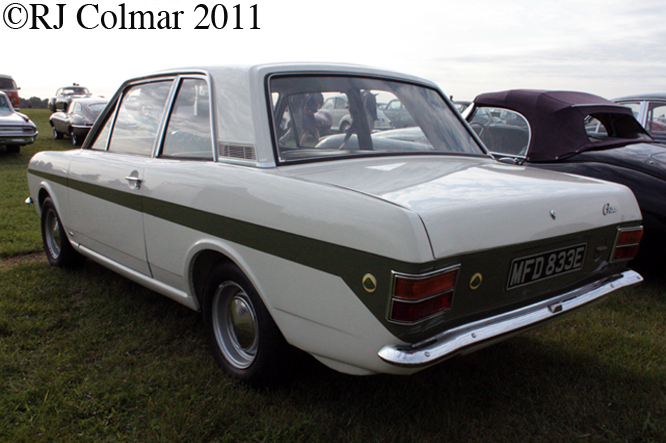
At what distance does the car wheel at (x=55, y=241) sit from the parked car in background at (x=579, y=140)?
3527 mm

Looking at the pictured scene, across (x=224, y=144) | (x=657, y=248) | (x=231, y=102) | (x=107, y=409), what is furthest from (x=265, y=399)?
(x=657, y=248)

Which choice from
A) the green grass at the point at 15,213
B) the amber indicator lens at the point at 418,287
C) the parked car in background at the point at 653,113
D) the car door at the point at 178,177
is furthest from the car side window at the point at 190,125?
the parked car in background at the point at 653,113

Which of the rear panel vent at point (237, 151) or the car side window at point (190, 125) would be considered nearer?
the rear panel vent at point (237, 151)

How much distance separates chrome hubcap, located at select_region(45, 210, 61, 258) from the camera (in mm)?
4437

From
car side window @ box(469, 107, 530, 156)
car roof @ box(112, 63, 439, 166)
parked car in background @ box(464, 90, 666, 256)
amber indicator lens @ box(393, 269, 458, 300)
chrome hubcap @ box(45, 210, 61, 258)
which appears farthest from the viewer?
car side window @ box(469, 107, 530, 156)

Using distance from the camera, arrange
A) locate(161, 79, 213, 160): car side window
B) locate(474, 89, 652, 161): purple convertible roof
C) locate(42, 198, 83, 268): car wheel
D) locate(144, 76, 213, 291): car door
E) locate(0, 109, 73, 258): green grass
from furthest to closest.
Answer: locate(0, 109, 73, 258): green grass
locate(474, 89, 652, 161): purple convertible roof
locate(42, 198, 83, 268): car wheel
locate(161, 79, 213, 160): car side window
locate(144, 76, 213, 291): car door

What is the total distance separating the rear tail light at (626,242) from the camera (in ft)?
8.25

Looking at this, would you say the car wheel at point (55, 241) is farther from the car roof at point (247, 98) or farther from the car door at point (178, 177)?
the car roof at point (247, 98)

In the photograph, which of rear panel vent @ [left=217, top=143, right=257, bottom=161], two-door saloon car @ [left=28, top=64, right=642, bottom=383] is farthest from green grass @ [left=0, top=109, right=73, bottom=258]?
rear panel vent @ [left=217, top=143, right=257, bottom=161]

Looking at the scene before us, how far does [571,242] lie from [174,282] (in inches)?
80.6

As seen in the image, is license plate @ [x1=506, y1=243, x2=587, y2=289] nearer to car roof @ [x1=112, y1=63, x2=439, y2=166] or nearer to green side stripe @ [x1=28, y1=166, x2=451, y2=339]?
green side stripe @ [x1=28, y1=166, x2=451, y2=339]

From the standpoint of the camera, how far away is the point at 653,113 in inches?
270

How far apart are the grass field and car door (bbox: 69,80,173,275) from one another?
525 mm

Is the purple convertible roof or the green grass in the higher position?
the purple convertible roof
